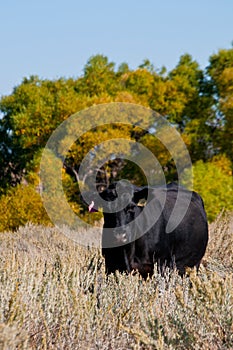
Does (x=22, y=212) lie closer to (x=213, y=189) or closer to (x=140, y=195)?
(x=213, y=189)

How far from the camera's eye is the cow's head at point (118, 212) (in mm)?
6535

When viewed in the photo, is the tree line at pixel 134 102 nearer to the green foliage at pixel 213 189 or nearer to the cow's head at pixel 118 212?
the green foliage at pixel 213 189

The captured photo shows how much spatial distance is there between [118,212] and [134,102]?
67.7ft

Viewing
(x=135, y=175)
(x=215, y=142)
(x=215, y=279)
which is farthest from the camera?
(x=215, y=142)

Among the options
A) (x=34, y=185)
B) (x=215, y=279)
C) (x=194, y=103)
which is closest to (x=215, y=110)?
(x=194, y=103)

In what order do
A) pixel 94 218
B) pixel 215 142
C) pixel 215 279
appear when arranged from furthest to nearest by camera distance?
pixel 215 142 → pixel 94 218 → pixel 215 279

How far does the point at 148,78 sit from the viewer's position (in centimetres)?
3141

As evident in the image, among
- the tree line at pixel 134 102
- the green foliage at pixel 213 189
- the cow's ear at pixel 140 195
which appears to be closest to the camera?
the cow's ear at pixel 140 195

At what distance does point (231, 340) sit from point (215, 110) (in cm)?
2599

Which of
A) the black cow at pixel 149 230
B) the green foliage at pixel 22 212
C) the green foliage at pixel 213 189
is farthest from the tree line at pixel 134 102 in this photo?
the black cow at pixel 149 230

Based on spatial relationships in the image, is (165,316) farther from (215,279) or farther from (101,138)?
(101,138)

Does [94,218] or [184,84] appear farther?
[184,84]

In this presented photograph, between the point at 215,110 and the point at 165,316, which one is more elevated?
the point at 215,110

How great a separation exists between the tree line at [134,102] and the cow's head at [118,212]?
1247 centimetres
